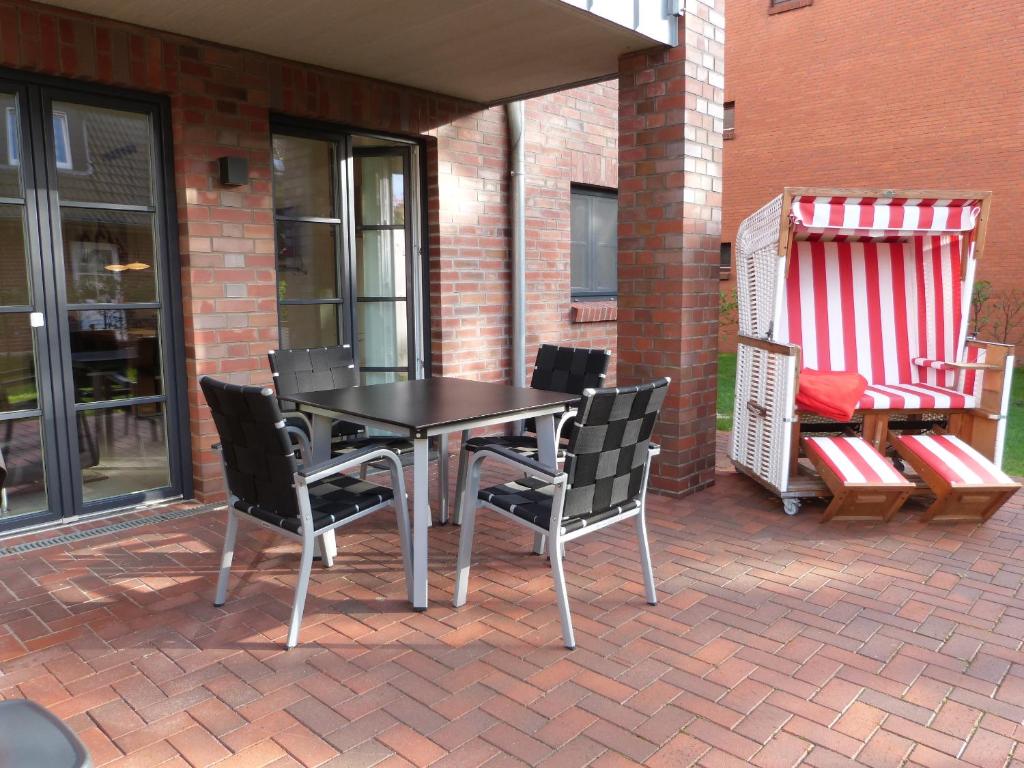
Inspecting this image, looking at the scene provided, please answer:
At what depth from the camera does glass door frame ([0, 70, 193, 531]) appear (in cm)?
374

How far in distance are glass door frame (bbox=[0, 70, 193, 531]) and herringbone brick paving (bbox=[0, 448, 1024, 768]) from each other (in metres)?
0.49

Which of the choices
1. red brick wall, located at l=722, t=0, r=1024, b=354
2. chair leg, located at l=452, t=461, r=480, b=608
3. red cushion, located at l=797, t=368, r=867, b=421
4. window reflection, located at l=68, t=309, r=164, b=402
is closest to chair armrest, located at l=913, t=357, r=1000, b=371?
red cushion, located at l=797, t=368, r=867, b=421

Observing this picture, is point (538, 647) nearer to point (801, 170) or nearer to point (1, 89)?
point (1, 89)

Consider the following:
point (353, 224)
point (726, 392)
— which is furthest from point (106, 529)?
point (726, 392)

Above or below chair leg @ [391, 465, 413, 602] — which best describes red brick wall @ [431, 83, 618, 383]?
above

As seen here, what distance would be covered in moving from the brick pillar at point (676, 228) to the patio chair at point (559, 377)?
632mm

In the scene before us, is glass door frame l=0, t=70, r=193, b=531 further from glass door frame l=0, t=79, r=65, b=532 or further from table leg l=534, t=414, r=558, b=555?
table leg l=534, t=414, r=558, b=555

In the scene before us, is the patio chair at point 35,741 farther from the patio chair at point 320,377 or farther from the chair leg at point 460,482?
the patio chair at point 320,377

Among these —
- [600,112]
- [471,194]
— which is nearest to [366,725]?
[471,194]

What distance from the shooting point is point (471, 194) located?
18.6ft

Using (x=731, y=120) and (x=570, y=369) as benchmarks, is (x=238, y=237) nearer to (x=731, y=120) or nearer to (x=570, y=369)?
(x=570, y=369)

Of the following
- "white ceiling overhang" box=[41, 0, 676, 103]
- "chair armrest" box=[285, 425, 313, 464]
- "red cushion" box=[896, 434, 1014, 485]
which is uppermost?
"white ceiling overhang" box=[41, 0, 676, 103]

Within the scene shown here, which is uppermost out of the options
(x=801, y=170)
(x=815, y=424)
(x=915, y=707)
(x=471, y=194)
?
(x=801, y=170)

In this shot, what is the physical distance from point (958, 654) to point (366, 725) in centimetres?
194
